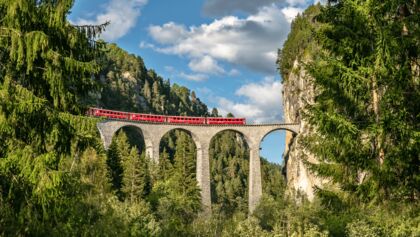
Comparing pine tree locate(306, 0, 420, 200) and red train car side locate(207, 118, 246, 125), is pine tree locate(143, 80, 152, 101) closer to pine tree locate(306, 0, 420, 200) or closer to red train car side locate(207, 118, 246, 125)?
red train car side locate(207, 118, 246, 125)

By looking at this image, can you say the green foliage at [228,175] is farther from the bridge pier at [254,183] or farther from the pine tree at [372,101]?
the pine tree at [372,101]

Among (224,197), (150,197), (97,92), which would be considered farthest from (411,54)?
(224,197)

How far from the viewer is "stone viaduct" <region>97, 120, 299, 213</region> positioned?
59.7 m

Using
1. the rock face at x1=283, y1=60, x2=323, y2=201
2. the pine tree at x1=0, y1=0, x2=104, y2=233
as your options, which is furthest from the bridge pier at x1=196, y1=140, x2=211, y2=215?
the pine tree at x1=0, y1=0, x2=104, y2=233

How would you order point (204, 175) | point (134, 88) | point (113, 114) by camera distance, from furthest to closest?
point (134, 88)
point (204, 175)
point (113, 114)

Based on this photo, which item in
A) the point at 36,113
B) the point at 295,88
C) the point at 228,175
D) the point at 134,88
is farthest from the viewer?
the point at 134,88

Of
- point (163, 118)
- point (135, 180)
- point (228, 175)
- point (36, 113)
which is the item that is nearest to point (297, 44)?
point (163, 118)

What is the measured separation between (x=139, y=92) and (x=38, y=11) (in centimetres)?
15836

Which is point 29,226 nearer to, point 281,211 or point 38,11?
point 38,11

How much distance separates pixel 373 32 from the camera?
40.0 feet

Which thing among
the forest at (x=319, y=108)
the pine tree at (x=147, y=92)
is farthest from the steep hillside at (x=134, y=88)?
the forest at (x=319, y=108)

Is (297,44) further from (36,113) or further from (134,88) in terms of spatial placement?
(134,88)

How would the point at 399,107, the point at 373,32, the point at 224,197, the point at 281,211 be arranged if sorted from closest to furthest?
1. the point at 399,107
2. the point at 373,32
3. the point at 281,211
4. the point at 224,197

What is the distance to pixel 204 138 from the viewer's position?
212ft
